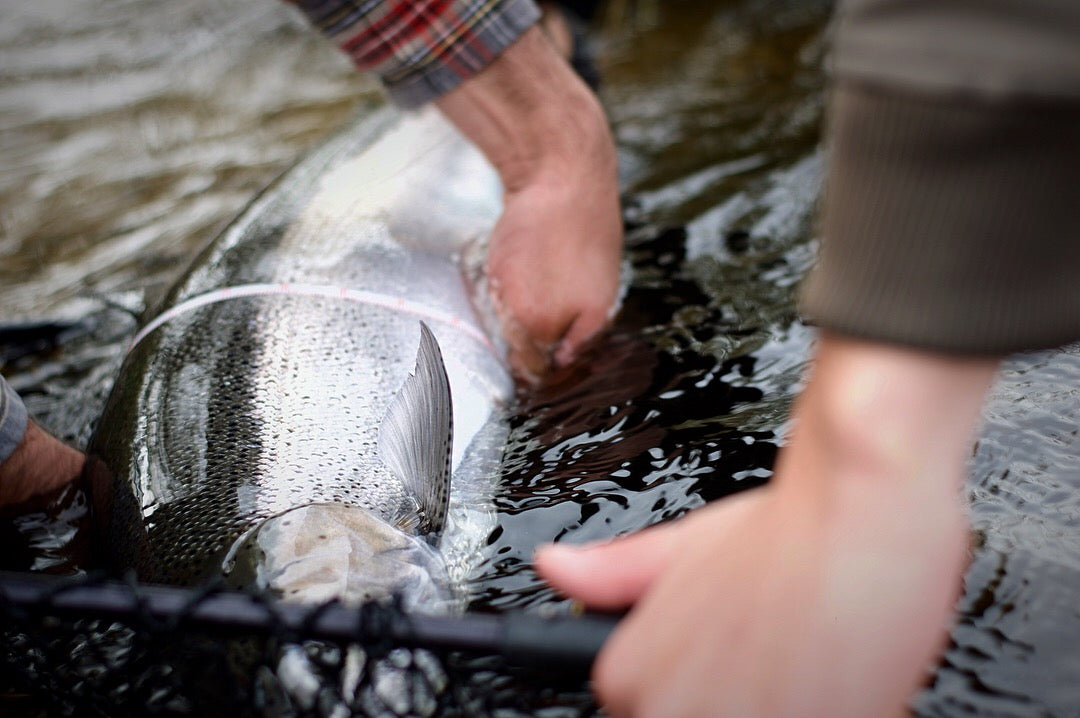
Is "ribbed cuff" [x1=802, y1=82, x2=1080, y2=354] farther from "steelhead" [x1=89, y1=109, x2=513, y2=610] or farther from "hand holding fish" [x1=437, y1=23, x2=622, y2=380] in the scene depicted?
"hand holding fish" [x1=437, y1=23, x2=622, y2=380]

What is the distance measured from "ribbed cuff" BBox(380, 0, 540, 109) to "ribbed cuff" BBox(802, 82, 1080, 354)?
5.29ft

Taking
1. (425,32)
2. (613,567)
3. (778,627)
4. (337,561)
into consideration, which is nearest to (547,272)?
(425,32)

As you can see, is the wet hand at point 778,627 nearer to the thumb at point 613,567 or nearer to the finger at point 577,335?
the thumb at point 613,567

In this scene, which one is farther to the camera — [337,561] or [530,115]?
[530,115]

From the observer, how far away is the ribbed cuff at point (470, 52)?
7.30 feet

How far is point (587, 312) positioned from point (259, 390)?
893mm

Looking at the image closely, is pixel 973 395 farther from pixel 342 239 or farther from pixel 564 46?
pixel 564 46

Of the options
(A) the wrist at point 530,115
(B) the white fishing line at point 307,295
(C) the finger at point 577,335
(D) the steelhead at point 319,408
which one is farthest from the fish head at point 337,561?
(A) the wrist at point 530,115

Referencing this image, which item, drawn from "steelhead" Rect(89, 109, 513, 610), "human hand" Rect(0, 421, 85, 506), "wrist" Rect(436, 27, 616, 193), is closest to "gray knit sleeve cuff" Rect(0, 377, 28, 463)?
"human hand" Rect(0, 421, 85, 506)

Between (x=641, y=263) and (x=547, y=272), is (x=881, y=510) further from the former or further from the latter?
(x=641, y=263)

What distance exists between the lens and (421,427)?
175cm

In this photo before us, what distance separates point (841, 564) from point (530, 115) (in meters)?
1.77

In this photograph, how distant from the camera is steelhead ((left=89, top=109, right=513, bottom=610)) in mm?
1545

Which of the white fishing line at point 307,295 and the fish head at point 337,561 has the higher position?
the white fishing line at point 307,295
